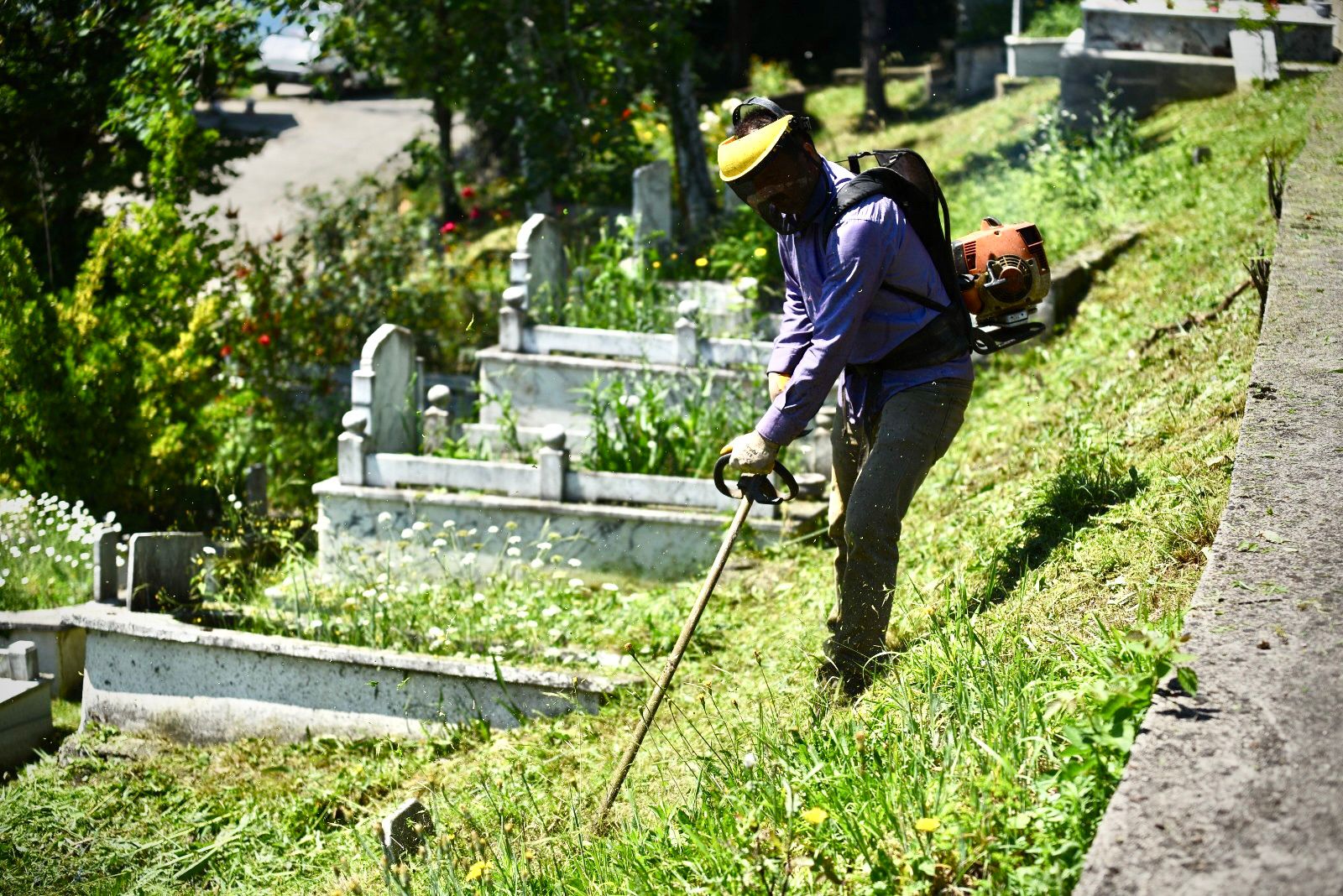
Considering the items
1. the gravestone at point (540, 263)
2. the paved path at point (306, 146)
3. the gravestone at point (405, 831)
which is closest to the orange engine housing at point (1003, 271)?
the gravestone at point (405, 831)

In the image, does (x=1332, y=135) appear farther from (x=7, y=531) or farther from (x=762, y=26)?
(x=762, y=26)

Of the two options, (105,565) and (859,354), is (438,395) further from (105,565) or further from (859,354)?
(859,354)

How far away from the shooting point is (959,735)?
3.30 m

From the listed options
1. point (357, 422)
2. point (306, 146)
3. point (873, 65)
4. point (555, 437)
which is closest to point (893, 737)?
point (555, 437)

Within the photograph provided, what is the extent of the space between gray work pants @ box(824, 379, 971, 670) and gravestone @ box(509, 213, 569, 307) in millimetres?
4823

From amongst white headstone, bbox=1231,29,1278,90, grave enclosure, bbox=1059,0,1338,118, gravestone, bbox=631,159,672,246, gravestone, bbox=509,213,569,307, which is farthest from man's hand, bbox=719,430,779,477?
white headstone, bbox=1231,29,1278,90

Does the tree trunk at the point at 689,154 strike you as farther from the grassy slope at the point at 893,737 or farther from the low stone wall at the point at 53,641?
the low stone wall at the point at 53,641

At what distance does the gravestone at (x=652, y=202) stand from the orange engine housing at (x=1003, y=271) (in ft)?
18.2

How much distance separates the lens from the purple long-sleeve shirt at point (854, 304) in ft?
13.9

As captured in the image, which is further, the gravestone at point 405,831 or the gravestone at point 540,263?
the gravestone at point 540,263

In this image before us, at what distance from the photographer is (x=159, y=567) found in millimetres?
6527

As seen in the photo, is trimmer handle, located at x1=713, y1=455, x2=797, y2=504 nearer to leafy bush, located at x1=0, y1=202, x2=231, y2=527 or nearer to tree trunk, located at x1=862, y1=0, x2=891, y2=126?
leafy bush, located at x1=0, y1=202, x2=231, y2=527

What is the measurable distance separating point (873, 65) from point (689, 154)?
229 inches

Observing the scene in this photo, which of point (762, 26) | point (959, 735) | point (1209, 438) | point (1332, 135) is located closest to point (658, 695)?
point (959, 735)
